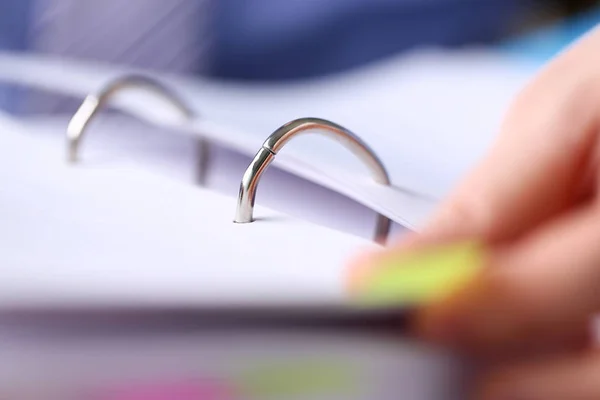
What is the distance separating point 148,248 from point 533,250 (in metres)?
0.11

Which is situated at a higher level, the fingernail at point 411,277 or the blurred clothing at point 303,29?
the blurred clothing at point 303,29

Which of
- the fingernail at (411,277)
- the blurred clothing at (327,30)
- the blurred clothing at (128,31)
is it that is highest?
the blurred clothing at (327,30)

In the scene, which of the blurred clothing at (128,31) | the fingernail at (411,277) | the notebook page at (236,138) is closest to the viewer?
the fingernail at (411,277)

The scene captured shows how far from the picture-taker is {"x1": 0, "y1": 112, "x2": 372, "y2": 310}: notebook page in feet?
0.60

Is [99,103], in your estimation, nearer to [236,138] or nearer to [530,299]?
[236,138]

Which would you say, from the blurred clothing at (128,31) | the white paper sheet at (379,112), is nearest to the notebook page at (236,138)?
the white paper sheet at (379,112)

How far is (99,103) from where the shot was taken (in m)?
0.39

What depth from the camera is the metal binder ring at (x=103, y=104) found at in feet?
1.22

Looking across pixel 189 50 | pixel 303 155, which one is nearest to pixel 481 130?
pixel 303 155

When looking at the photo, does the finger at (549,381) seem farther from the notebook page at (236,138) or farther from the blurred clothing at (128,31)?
the blurred clothing at (128,31)

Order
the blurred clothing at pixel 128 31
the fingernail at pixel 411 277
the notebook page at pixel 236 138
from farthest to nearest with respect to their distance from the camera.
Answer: the blurred clothing at pixel 128 31 < the notebook page at pixel 236 138 < the fingernail at pixel 411 277

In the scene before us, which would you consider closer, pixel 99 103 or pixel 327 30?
pixel 99 103

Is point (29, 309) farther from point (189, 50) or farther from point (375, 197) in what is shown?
point (189, 50)

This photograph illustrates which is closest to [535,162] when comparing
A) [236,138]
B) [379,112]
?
[236,138]
